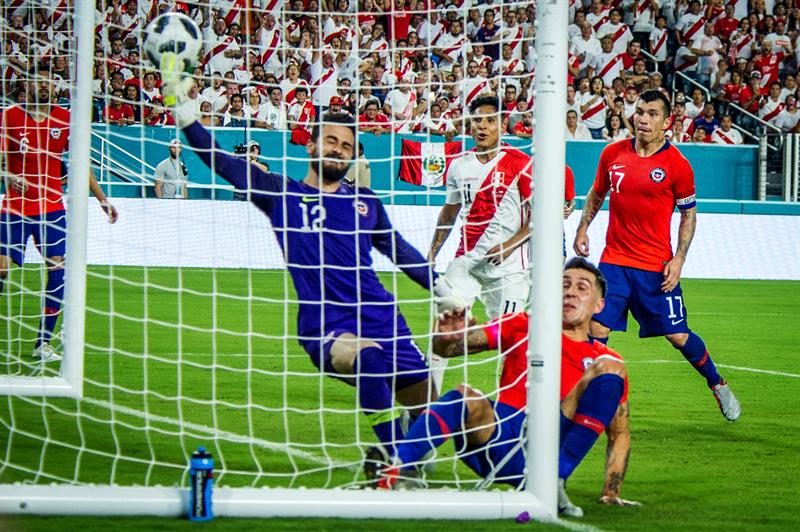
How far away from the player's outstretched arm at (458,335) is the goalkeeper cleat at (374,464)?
1.82ft

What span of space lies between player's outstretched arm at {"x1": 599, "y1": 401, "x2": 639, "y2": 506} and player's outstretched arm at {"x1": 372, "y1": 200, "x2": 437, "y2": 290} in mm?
1122

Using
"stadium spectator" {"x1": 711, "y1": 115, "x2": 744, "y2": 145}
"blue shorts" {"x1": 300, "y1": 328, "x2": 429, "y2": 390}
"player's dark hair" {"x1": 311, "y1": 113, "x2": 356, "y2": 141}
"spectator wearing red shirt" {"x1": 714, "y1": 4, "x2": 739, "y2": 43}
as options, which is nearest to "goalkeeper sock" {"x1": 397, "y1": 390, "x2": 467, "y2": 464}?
"blue shorts" {"x1": 300, "y1": 328, "x2": 429, "y2": 390}

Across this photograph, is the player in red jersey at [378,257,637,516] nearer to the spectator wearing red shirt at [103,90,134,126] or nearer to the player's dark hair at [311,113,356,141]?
the player's dark hair at [311,113,356,141]

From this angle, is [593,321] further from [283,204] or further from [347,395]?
[283,204]

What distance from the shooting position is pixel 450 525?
15.8ft

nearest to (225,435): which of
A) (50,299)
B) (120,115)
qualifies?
(50,299)

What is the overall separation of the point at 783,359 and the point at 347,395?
15.6 feet

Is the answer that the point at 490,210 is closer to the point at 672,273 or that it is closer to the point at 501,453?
the point at 672,273

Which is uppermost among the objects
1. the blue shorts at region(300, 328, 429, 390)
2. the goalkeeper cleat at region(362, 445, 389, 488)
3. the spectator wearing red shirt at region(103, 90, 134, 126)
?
the spectator wearing red shirt at region(103, 90, 134, 126)

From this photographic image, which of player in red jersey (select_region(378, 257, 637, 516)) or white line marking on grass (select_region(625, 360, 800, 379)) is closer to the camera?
player in red jersey (select_region(378, 257, 637, 516))

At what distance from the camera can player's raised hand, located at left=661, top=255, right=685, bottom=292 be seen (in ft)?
26.0

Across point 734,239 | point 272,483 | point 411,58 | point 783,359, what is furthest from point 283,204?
point 734,239

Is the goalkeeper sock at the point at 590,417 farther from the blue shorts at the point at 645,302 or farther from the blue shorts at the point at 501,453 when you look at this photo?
the blue shorts at the point at 645,302

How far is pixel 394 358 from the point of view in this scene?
5.57 meters
